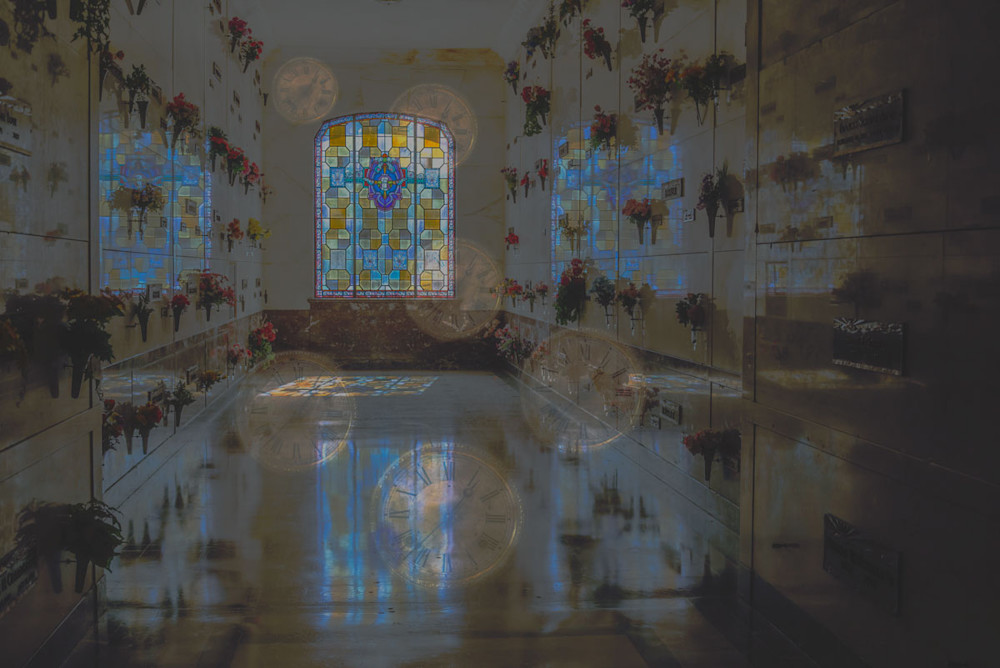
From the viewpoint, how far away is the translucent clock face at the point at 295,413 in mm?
6766

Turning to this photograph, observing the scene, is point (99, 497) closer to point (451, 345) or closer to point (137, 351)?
point (137, 351)

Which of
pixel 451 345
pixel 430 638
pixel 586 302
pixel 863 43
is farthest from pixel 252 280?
pixel 863 43

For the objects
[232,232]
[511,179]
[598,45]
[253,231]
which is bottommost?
[232,232]

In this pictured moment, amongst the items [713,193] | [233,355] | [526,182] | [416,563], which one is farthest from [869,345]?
[526,182]

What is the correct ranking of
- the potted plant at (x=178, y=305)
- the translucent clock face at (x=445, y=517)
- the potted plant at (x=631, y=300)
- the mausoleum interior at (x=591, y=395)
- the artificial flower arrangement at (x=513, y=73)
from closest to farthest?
the mausoleum interior at (x=591, y=395) < the translucent clock face at (x=445, y=517) < the potted plant at (x=631, y=300) < the potted plant at (x=178, y=305) < the artificial flower arrangement at (x=513, y=73)

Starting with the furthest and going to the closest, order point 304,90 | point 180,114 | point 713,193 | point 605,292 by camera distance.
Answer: point 304,90, point 605,292, point 180,114, point 713,193

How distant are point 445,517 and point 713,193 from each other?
7.92 ft

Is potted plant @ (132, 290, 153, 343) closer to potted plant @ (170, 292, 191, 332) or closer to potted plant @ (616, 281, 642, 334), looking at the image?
potted plant @ (170, 292, 191, 332)

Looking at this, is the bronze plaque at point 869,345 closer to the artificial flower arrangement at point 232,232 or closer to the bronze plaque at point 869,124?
the bronze plaque at point 869,124

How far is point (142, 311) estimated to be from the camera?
5695 mm

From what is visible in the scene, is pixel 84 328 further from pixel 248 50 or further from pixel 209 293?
pixel 248 50

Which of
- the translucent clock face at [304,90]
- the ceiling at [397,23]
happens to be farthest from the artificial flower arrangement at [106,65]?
the translucent clock face at [304,90]

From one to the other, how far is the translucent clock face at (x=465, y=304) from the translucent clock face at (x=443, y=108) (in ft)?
5.58

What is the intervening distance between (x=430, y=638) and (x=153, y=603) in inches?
49.4
